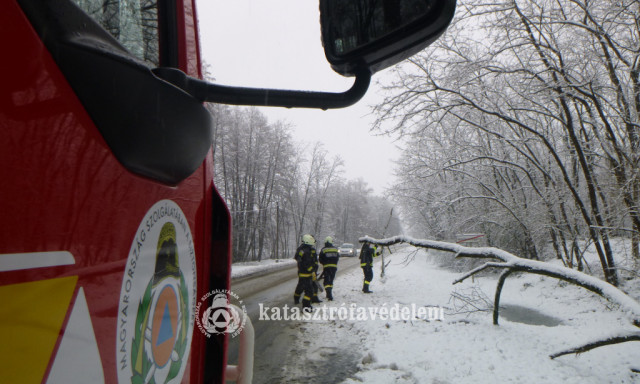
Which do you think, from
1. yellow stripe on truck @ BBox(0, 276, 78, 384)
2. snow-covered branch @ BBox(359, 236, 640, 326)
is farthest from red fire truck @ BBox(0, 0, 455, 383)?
snow-covered branch @ BBox(359, 236, 640, 326)

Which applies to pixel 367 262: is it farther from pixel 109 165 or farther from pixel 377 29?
pixel 109 165

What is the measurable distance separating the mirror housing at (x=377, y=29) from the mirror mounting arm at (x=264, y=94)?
0.17 ft

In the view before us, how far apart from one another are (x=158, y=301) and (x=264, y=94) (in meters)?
0.61

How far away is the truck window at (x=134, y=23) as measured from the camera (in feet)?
3.28

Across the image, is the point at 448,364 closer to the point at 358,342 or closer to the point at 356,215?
the point at 358,342

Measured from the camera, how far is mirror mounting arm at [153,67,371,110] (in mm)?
778

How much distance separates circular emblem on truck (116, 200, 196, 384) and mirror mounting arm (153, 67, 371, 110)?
1.13 ft

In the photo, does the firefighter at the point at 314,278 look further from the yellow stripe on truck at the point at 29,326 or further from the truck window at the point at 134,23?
the yellow stripe on truck at the point at 29,326

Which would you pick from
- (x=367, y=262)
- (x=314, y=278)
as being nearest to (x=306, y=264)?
(x=314, y=278)

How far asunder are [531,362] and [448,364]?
113 cm

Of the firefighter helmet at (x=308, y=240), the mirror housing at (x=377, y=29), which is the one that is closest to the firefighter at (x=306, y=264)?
the firefighter helmet at (x=308, y=240)

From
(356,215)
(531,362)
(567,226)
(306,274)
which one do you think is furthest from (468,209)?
(356,215)

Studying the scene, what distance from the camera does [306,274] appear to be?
809 cm

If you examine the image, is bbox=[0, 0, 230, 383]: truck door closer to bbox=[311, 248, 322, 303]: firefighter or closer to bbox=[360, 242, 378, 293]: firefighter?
bbox=[311, 248, 322, 303]: firefighter
